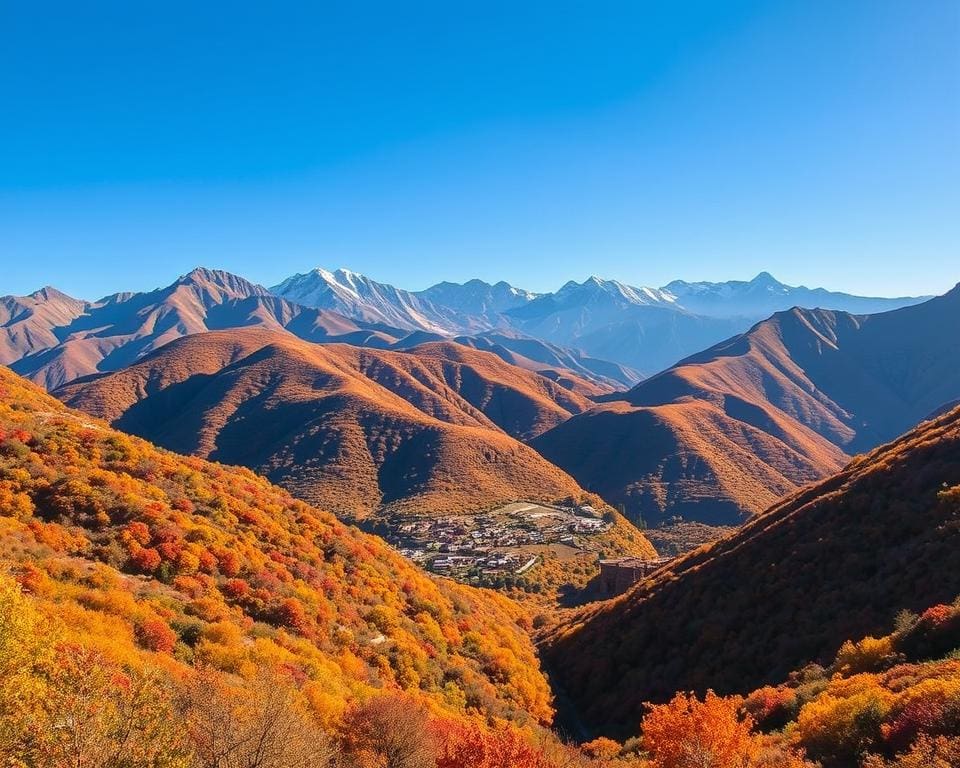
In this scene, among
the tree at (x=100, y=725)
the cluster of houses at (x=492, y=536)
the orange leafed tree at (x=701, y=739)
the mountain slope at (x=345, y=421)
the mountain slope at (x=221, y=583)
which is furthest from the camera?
the mountain slope at (x=345, y=421)

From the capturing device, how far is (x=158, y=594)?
1906 cm

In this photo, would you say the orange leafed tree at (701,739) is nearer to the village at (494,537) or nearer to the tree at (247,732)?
the tree at (247,732)

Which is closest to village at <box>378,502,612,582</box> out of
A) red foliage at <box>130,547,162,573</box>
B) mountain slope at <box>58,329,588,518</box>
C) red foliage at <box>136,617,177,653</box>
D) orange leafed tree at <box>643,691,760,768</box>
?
mountain slope at <box>58,329,588,518</box>

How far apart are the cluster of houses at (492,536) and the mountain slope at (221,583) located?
96.9 ft

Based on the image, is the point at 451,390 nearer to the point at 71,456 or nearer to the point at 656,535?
the point at 656,535

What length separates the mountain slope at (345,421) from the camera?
341 feet

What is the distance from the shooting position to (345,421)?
125 m

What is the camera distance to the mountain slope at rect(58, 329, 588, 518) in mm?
103938

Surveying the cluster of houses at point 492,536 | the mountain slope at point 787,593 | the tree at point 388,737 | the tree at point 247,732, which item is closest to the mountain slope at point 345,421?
the cluster of houses at point 492,536

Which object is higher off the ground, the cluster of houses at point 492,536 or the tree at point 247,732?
the tree at point 247,732

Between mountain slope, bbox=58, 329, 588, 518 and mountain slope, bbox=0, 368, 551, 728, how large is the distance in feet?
198

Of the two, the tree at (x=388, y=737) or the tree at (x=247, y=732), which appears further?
the tree at (x=388, y=737)

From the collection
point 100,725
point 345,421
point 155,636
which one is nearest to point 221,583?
point 155,636

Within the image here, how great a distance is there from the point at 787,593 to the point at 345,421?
108 meters
